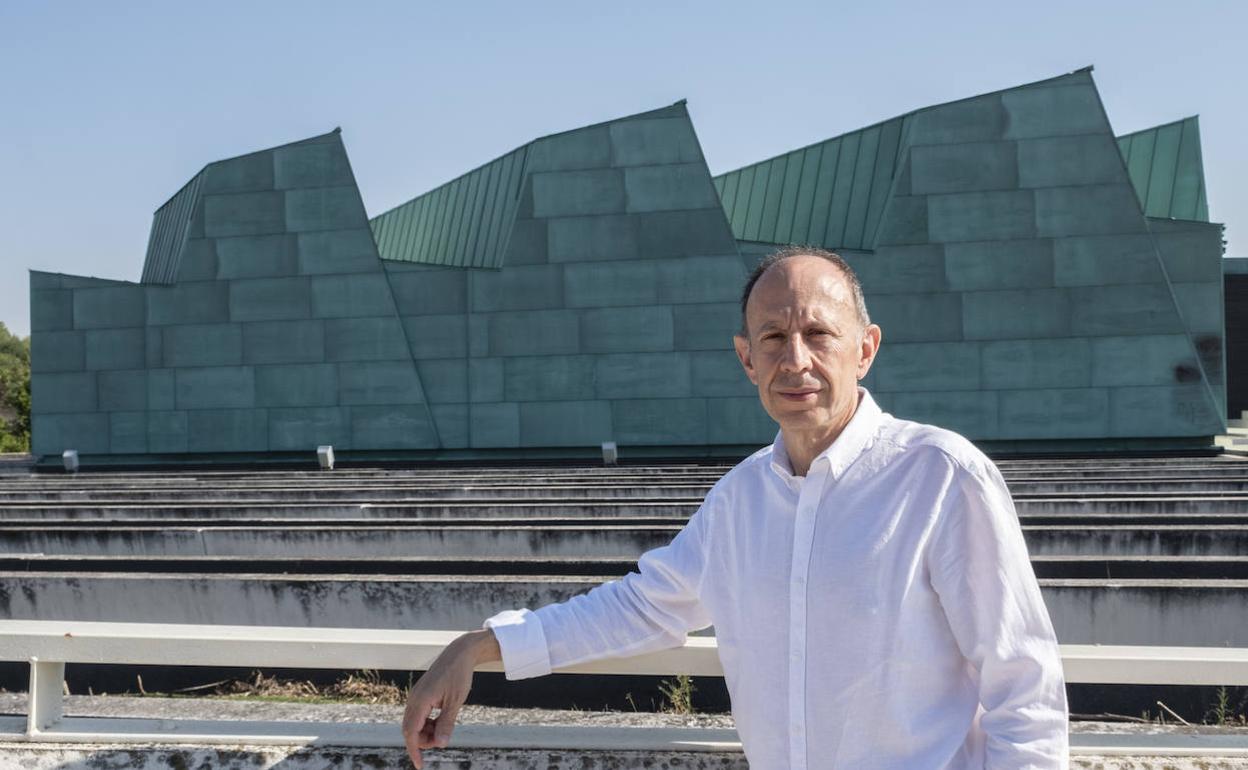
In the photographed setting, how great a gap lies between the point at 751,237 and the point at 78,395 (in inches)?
704

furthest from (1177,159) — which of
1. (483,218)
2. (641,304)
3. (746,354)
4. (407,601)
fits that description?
(746,354)

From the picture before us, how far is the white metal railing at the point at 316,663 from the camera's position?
2.47 metres

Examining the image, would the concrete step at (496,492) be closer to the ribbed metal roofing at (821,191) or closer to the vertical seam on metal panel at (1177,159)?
the ribbed metal roofing at (821,191)

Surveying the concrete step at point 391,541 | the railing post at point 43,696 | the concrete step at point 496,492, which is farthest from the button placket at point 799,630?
the concrete step at point 496,492

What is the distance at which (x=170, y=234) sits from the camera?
98.3 ft

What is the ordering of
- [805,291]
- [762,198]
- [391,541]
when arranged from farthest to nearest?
1. [762,198]
2. [391,541]
3. [805,291]

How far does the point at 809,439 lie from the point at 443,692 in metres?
1.02

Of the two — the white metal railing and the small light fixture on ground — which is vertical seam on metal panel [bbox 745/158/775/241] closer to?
the small light fixture on ground

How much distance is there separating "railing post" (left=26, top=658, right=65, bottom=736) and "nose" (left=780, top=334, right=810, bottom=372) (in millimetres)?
2102

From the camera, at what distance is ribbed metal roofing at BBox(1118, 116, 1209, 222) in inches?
1054

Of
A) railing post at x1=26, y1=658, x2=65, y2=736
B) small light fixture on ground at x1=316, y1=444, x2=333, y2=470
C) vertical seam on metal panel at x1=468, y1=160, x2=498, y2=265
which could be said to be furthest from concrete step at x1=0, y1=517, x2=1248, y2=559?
vertical seam on metal panel at x1=468, y1=160, x2=498, y2=265

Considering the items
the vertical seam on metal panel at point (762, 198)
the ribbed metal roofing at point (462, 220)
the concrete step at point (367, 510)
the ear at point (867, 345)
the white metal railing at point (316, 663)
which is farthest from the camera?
the vertical seam on metal panel at point (762, 198)

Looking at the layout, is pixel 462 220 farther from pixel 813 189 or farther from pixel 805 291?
pixel 805 291

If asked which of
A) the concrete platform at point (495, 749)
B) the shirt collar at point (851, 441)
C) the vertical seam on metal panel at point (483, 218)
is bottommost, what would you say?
the concrete platform at point (495, 749)
